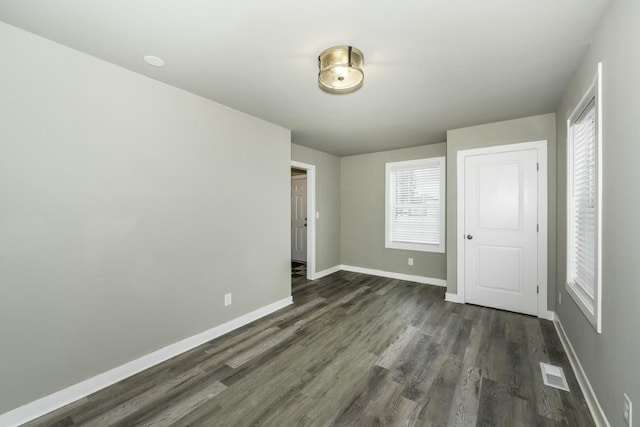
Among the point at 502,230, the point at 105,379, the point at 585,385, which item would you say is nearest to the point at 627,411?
the point at 585,385

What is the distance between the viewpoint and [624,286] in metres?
1.34

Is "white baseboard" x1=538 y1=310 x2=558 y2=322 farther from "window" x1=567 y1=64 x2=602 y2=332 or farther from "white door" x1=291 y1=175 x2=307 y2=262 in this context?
"white door" x1=291 y1=175 x2=307 y2=262

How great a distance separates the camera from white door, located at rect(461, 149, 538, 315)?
3.27 m

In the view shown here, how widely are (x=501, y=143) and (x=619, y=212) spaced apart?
2.32 metres

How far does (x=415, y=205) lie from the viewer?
479 cm

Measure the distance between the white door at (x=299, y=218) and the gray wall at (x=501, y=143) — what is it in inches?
131

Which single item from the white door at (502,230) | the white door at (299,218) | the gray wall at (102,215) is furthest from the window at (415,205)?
the gray wall at (102,215)

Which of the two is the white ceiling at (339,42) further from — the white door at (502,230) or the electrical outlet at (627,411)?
the electrical outlet at (627,411)

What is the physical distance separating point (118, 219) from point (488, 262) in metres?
4.09

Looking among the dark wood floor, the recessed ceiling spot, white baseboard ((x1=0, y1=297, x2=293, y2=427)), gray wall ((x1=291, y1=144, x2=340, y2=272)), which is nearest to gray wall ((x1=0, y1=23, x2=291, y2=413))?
white baseboard ((x1=0, y1=297, x2=293, y2=427))

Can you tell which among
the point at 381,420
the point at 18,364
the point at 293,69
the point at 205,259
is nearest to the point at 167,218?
the point at 205,259

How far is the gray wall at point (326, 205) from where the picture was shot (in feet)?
16.4

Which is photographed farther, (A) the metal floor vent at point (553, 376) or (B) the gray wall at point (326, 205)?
(B) the gray wall at point (326, 205)

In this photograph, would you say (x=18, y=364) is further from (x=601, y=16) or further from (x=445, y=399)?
(x=601, y=16)
